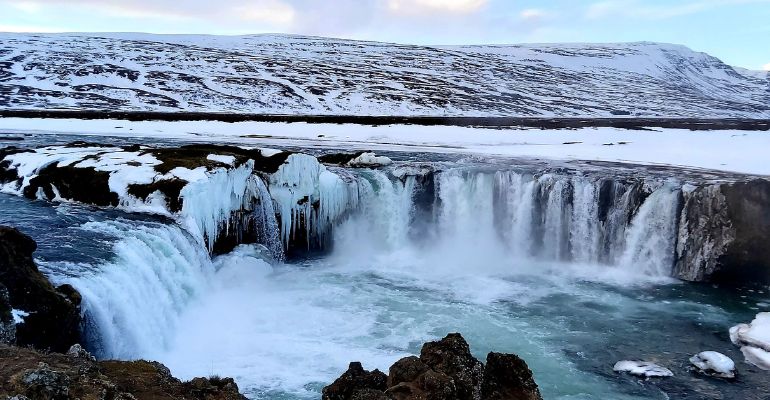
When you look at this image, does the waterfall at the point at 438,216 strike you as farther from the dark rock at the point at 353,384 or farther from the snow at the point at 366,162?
the dark rock at the point at 353,384

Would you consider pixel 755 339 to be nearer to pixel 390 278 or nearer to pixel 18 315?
pixel 390 278

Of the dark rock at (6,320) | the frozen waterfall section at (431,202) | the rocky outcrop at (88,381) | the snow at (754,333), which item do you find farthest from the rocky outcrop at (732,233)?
the dark rock at (6,320)

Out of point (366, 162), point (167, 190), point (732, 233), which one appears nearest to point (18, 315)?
point (167, 190)

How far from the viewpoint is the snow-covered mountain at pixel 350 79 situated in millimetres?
76125

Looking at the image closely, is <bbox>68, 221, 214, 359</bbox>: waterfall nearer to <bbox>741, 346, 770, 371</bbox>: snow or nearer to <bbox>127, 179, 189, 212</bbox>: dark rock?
<bbox>127, 179, 189, 212</bbox>: dark rock

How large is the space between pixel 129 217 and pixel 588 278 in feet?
46.0

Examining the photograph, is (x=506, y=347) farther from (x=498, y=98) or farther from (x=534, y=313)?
(x=498, y=98)

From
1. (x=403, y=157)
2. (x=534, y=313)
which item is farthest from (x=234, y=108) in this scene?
(x=534, y=313)

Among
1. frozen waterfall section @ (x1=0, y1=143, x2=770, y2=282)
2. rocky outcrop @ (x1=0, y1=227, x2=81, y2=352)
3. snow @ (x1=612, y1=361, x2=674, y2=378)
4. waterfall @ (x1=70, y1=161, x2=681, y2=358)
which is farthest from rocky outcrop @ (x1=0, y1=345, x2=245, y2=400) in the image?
frozen waterfall section @ (x1=0, y1=143, x2=770, y2=282)

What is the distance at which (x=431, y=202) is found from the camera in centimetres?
2317

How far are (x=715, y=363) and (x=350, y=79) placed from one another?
8874 cm

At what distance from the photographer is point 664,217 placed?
1972 cm

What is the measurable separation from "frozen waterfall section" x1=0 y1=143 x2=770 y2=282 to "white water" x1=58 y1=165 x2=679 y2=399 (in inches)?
3.0

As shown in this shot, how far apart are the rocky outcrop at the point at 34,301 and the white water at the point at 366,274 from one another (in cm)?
74
